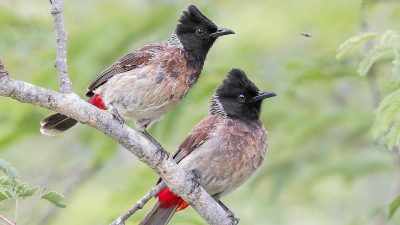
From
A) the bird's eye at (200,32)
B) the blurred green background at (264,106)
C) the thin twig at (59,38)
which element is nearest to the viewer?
the thin twig at (59,38)

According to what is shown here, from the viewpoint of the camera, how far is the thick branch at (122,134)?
143 inches

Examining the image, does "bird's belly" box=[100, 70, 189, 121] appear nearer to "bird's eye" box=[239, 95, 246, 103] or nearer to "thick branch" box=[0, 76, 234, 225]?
"bird's eye" box=[239, 95, 246, 103]

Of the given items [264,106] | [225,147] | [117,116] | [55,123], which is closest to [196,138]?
[225,147]

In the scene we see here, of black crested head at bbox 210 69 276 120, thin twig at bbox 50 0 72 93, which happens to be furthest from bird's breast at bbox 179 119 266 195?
thin twig at bbox 50 0 72 93

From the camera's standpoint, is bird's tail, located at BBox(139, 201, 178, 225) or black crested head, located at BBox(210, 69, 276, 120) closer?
Answer: bird's tail, located at BBox(139, 201, 178, 225)

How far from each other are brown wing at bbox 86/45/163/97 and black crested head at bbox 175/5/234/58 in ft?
0.59

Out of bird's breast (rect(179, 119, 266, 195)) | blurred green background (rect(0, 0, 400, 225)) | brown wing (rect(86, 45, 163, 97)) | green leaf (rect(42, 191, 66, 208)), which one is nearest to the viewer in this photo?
green leaf (rect(42, 191, 66, 208))

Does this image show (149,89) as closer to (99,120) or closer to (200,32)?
(200,32)

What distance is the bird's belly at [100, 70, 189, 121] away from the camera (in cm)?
517

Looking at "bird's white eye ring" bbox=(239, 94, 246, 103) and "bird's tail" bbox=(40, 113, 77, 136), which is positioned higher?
"bird's white eye ring" bbox=(239, 94, 246, 103)

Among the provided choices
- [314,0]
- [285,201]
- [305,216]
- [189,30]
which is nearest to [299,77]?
[189,30]

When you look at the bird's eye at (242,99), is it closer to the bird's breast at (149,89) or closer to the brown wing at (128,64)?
the bird's breast at (149,89)

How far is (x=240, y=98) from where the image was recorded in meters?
5.62

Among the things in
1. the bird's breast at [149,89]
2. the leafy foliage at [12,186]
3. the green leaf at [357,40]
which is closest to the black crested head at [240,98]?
the bird's breast at [149,89]
